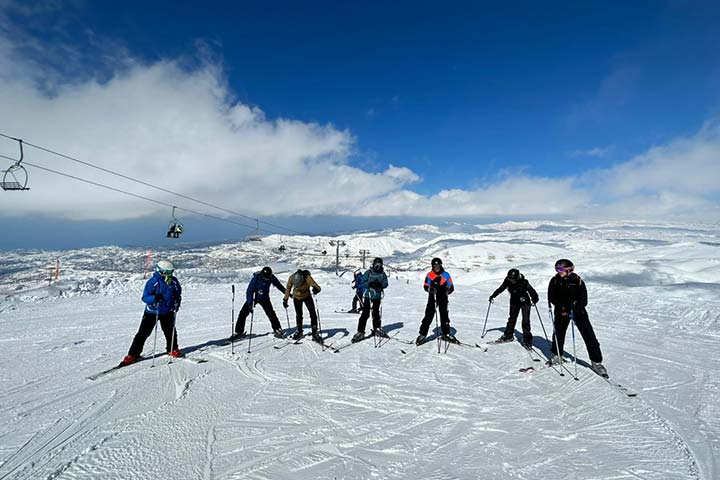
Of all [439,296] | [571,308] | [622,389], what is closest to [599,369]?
[622,389]

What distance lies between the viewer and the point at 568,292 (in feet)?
21.5

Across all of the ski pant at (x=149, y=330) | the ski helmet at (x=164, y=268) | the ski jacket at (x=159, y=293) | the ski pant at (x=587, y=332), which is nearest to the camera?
the ski pant at (x=587, y=332)

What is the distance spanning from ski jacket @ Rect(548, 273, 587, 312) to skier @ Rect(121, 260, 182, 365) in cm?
831

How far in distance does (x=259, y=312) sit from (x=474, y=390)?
10444 millimetres

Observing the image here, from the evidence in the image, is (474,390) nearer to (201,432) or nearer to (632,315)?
(201,432)

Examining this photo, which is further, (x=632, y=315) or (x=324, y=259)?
(x=324, y=259)

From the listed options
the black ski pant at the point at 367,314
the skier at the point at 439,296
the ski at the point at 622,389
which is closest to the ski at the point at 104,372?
the black ski pant at the point at 367,314

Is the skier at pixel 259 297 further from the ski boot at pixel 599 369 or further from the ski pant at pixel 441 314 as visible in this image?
the ski boot at pixel 599 369

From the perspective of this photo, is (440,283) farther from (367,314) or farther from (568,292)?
(568,292)

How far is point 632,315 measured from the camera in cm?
1285

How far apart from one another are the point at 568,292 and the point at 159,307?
29.0ft

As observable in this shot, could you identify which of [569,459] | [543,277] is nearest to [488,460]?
[569,459]

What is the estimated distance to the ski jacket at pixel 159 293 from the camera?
699 centimetres

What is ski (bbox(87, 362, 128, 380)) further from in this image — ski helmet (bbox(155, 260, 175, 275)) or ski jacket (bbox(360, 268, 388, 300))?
ski jacket (bbox(360, 268, 388, 300))
